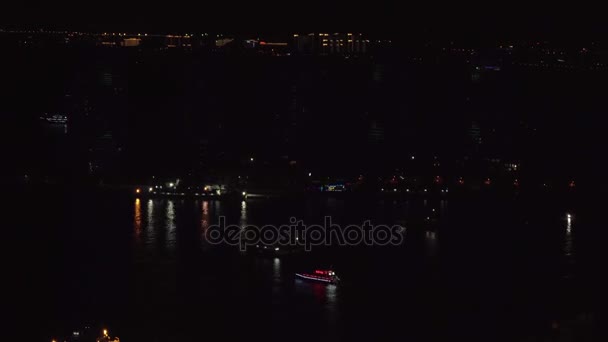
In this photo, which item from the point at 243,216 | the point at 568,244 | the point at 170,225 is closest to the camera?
the point at 568,244

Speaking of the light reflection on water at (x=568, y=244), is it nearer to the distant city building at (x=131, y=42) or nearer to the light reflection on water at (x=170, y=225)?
the light reflection on water at (x=170, y=225)

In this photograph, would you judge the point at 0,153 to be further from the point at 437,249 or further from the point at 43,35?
the point at 437,249

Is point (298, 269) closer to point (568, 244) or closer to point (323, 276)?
point (323, 276)

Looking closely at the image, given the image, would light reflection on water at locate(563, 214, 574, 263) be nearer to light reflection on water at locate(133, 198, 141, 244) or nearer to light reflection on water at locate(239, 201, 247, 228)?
light reflection on water at locate(239, 201, 247, 228)

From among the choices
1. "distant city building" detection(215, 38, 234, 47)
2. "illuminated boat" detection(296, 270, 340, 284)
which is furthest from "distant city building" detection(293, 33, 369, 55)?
"illuminated boat" detection(296, 270, 340, 284)

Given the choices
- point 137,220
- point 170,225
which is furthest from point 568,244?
point 137,220
